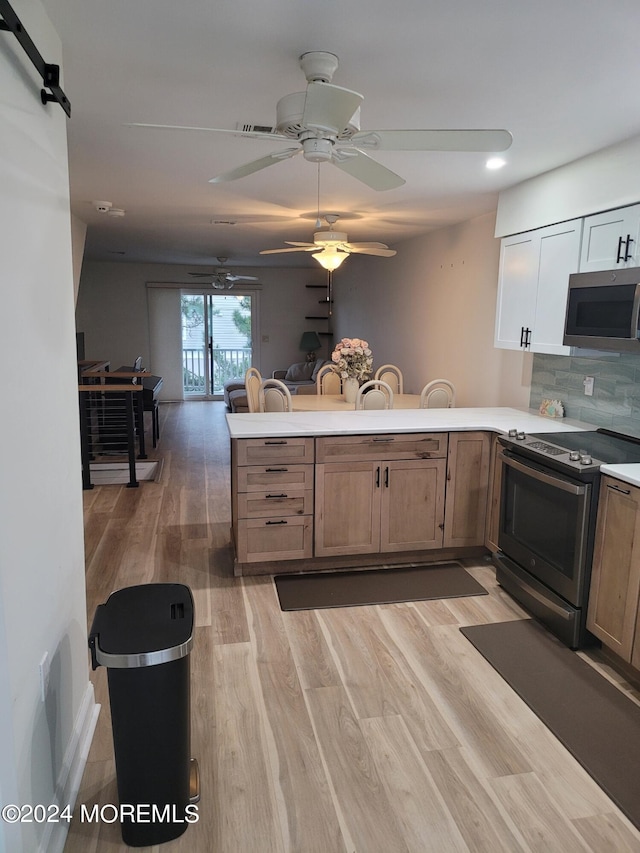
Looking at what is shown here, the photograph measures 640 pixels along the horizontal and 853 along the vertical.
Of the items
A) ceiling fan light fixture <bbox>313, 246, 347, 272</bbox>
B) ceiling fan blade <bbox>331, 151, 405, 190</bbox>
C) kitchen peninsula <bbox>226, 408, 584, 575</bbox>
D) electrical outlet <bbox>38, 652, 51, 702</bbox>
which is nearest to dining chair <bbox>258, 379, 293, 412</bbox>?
kitchen peninsula <bbox>226, 408, 584, 575</bbox>

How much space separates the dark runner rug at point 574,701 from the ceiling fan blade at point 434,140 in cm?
214

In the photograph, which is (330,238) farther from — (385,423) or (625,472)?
(625,472)

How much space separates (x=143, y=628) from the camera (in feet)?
5.81

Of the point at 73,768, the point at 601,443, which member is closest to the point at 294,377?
the point at 601,443

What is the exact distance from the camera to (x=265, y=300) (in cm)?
1092

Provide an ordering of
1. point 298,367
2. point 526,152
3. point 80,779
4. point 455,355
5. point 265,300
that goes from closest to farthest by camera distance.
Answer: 1. point 80,779
2. point 526,152
3. point 455,355
4. point 298,367
5. point 265,300

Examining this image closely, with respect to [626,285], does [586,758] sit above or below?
below

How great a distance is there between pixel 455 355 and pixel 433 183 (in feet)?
6.89

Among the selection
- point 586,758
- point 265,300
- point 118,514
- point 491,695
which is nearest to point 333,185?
point 118,514

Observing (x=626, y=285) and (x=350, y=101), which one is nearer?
(x=350, y=101)

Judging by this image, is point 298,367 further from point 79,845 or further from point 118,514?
point 79,845

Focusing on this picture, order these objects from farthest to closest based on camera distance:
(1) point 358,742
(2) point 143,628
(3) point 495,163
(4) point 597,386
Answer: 1. (4) point 597,386
2. (3) point 495,163
3. (1) point 358,742
4. (2) point 143,628

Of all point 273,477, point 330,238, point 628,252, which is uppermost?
point 330,238

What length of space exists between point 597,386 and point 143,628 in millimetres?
3038
